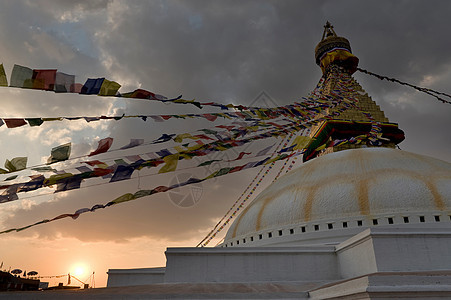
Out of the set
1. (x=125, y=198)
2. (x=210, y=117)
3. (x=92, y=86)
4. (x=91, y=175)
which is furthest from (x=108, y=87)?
(x=210, y=117)

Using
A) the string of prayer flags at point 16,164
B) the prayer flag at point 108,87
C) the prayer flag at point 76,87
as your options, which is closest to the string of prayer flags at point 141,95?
the prayer flag at point 108,87

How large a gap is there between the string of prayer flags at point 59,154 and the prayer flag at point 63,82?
1220mm

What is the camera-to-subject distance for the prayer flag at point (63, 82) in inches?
226

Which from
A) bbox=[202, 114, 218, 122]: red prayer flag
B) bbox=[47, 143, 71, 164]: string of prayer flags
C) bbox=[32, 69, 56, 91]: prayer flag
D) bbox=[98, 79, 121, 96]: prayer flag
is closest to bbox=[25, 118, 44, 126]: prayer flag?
A: bbox=[47, 143, 71, 164]: string of prayer flags

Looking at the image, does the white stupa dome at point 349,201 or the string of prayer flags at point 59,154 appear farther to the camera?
the white stupa dome at point 349,201

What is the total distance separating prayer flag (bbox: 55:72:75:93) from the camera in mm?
5750

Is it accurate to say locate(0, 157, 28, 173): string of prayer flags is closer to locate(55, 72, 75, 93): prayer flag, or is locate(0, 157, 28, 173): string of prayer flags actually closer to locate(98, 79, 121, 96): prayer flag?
locate(55, 72, 75, 93): prayer flag

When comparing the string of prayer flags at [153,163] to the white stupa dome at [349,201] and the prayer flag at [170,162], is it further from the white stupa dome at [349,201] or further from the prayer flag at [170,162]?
the white stupa dome at [349,201]

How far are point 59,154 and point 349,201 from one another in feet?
28.4

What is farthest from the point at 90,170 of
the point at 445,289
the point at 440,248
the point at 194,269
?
the point at 440,248

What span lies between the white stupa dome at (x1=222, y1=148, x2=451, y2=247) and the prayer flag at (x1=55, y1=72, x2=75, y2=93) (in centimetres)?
820

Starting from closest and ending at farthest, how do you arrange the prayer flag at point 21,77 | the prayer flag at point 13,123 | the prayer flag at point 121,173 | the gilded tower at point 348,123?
the prayer flag at point 21,77
the prayer flag at point 13,123
the prayer flag at point 121,173
the gilded tower at point 348,123

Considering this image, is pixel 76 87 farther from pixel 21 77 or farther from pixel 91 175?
pixel 91 175

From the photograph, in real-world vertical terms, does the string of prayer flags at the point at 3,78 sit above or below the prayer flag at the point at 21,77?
below
